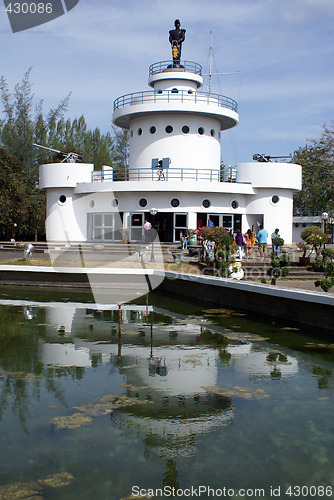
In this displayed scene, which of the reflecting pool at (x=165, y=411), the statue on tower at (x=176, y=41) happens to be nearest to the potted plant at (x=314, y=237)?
the reflecting pool at (x=165, y=411)

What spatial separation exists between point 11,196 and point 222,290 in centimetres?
2949

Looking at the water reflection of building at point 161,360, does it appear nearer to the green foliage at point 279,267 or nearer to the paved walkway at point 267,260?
the green foliage at point 279,267

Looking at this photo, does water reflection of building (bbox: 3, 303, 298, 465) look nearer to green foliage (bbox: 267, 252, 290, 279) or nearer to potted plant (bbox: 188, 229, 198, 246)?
green foliage (bbox: 267, 252, 290, 279)

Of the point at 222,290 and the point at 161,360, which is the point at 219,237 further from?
the point at 161,360

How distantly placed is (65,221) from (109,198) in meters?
3.53

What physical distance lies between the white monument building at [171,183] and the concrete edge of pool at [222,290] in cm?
1107

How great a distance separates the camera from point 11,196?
141 ft

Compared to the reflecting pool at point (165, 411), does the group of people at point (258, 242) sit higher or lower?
higher

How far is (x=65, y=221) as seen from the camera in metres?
35.1

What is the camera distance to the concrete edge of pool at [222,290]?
45.3ft

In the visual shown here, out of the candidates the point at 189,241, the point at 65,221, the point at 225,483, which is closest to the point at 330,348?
the point at 225,483

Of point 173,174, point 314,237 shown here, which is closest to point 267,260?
point 314,237

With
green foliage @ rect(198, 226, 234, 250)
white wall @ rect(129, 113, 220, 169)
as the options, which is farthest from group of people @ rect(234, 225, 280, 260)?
white wall @ rect(129, 113, 220, 169)

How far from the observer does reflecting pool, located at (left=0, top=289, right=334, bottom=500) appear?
639 centimetres
